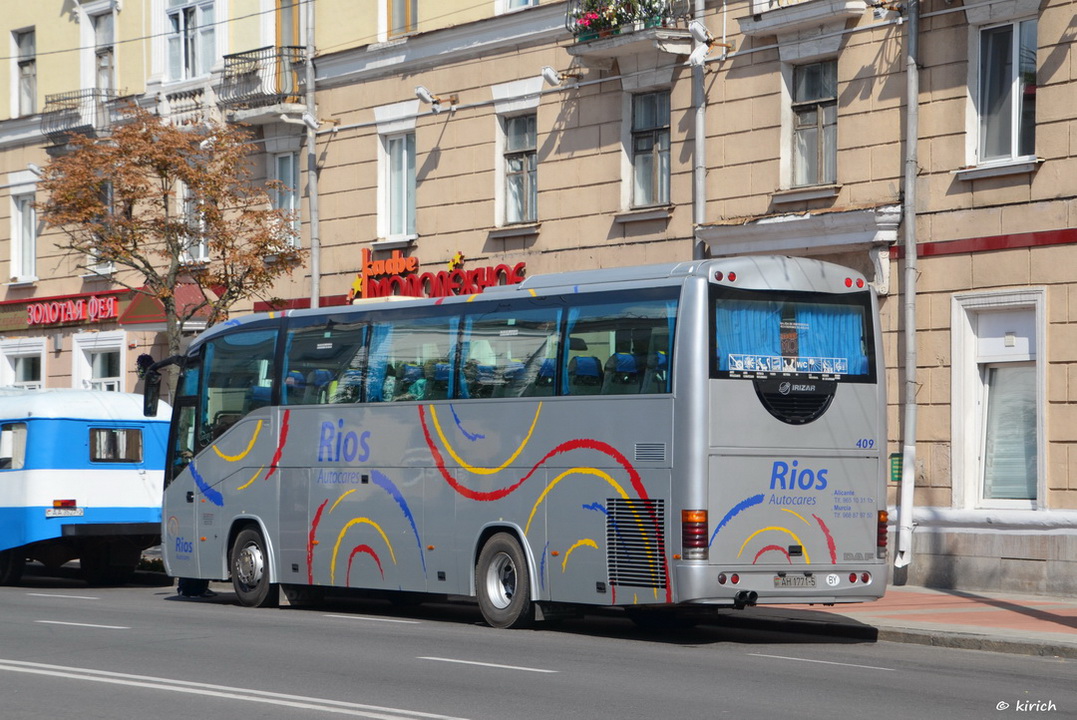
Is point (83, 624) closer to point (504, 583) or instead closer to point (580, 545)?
point (504, 583)

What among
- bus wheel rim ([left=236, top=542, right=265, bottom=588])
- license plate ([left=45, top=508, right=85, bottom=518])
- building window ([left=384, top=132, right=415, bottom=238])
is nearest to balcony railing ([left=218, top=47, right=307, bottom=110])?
building window ([left=384, top=132, right=415, bottom=238])

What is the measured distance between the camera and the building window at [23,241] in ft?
125

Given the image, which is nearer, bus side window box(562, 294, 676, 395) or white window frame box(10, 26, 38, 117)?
bus side window box(562, 294, 676, 395)

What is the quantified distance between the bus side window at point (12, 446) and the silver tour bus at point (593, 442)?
17.7 feet

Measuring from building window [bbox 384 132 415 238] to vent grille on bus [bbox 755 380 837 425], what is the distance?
14.5m

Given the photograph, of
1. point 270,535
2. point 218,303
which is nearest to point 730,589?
point 270,535

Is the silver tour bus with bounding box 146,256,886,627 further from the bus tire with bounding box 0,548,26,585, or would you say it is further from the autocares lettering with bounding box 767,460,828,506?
the bus tire with bounding box 0,548,26,585

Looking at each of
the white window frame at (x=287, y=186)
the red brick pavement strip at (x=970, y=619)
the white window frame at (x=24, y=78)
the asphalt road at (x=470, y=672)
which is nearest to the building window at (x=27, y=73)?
the white window frame at (x=24, y=78)

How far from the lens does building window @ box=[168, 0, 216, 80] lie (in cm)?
3341

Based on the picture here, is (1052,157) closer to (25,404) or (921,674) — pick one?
(921,674)

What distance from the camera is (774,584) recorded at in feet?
50.9

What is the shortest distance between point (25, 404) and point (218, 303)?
17.7ft

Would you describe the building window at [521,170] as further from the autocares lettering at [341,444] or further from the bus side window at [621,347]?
the bus side window at [621,347]

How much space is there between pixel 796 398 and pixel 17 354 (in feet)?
87.8
